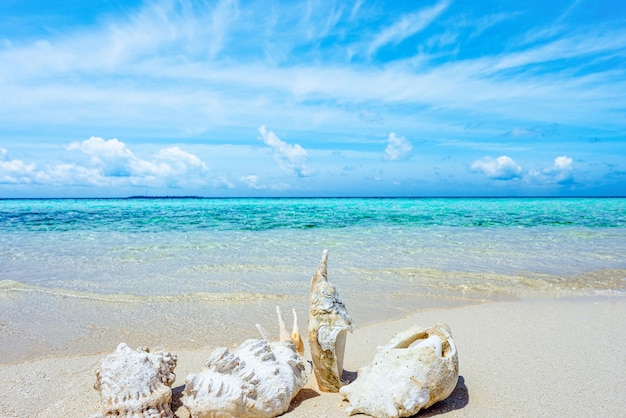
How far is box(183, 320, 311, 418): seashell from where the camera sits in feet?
9.85

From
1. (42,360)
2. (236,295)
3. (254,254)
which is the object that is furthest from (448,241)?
(42,360)

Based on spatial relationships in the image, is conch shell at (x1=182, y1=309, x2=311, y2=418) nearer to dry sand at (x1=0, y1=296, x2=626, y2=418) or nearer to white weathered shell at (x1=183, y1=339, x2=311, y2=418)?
white weathered shell at (x1=183, y1=339, x2=311, y2=418)

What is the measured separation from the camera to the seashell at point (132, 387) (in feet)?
9.55

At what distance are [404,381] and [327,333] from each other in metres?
0.68

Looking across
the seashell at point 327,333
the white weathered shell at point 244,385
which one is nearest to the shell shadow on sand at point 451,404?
the seashell at point 327,333

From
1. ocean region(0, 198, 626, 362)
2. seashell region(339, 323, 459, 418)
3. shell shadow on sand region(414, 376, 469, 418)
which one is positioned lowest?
ocean region(0, 198, 626, 362)

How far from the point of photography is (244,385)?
3064mm

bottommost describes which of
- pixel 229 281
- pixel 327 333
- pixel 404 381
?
pixel 229 281

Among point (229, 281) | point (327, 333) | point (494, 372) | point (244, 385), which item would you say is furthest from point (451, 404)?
point (229, 281)

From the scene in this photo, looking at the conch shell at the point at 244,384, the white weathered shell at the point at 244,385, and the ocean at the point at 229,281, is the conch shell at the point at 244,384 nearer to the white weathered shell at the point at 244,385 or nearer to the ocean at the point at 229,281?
the white weathered shell at the point at 244,385

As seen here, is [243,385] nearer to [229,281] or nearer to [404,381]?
[404,381]

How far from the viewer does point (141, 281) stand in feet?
28.1

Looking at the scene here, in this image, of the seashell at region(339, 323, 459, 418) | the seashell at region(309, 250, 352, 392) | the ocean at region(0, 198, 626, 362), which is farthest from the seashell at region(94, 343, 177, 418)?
the ocean at region(0, 198, 626, 362)

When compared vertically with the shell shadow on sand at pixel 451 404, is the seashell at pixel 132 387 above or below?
→ above
